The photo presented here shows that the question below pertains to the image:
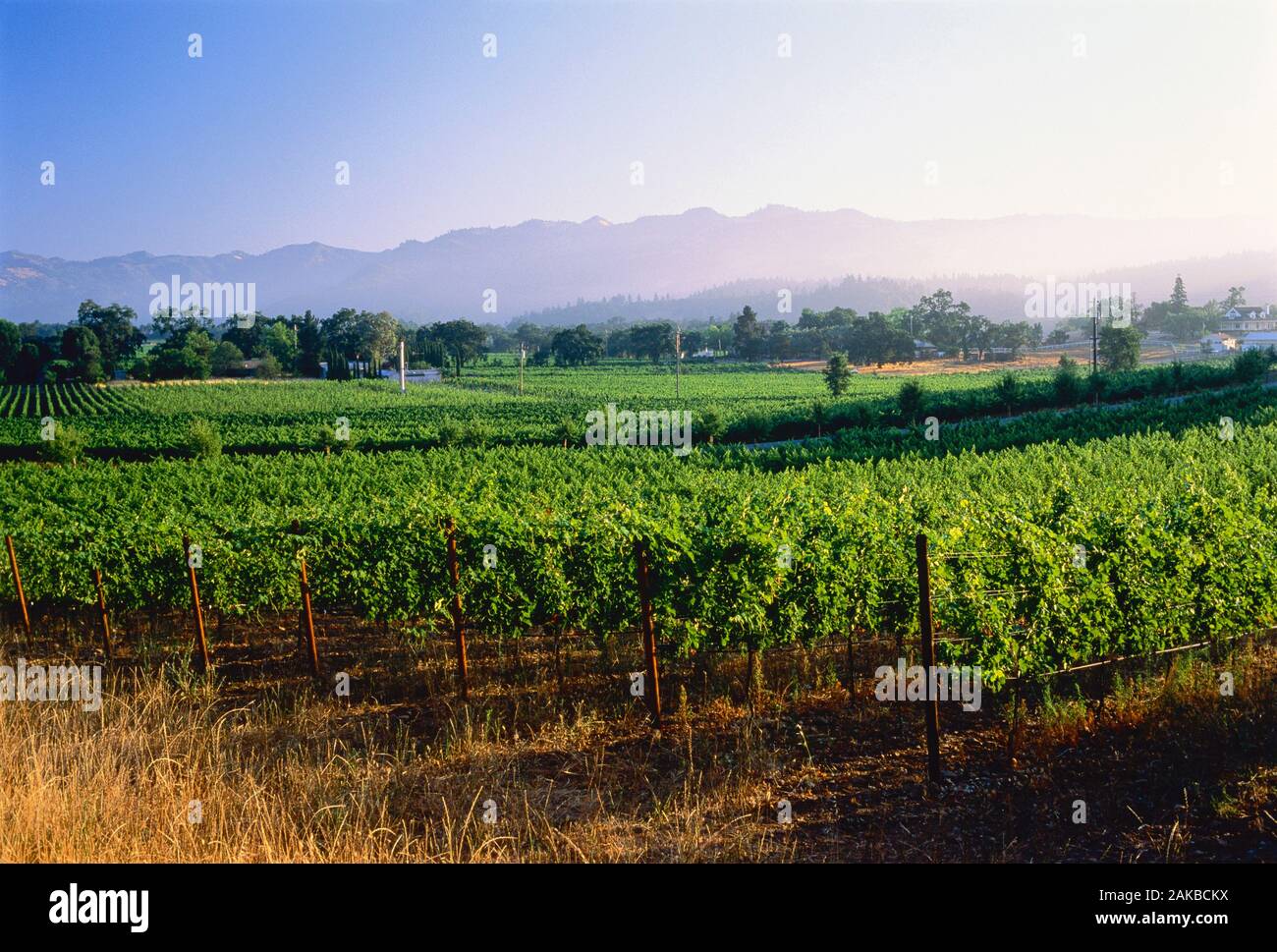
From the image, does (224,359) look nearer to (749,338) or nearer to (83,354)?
(83,354)

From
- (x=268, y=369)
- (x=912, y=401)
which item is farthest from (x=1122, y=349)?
(x=268, y=369)

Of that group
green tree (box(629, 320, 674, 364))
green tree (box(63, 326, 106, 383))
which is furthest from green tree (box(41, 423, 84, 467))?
green tree (box(629, 320, 674, 364))

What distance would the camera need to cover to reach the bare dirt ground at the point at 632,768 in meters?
5.82

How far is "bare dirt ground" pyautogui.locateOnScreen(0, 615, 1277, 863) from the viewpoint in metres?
5.82

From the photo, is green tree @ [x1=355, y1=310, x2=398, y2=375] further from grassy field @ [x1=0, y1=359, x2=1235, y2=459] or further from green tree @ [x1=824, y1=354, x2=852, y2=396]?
green tree @ [x1=824, y1=354, x2=852, y2=396]

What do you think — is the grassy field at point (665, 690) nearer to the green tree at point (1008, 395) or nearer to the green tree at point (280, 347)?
the green tree at point (1008, 395)

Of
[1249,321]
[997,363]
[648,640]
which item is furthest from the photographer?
[1249,321]

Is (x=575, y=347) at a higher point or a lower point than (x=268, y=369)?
higher

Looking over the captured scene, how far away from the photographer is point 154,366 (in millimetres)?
96125

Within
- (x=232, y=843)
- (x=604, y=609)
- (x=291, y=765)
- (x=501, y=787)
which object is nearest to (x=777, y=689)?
(x=604, y=609)

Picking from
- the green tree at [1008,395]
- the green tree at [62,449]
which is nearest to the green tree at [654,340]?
the green tree at [1008,395]

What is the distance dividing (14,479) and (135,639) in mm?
23290

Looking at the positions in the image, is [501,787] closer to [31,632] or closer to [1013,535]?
[1013,535]

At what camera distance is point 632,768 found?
7.59m
